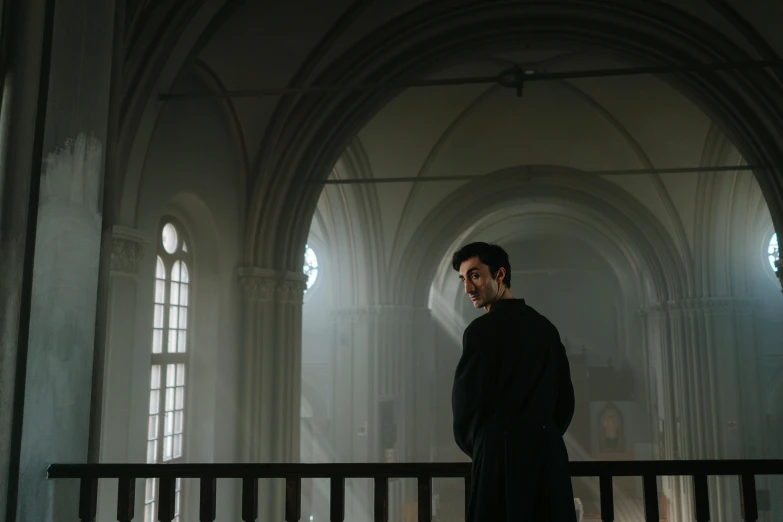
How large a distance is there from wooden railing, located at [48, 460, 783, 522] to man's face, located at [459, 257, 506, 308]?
0.71 m

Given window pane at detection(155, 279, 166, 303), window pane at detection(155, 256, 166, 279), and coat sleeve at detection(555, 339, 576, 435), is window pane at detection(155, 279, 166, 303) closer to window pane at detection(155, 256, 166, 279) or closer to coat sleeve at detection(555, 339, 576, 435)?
window pane at detection(155, 256, 166, 279)

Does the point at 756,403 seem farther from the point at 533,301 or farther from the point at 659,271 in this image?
the point at 533,301

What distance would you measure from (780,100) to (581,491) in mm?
17057

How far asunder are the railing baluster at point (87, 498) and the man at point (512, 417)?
1.72 m

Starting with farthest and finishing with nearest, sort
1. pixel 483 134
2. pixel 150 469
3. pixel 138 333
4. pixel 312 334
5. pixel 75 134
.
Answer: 1. pixel 312 334
2. pixel 483 134
3. pixel 138 333
4. pixel 75 134
5. pixel 150 469

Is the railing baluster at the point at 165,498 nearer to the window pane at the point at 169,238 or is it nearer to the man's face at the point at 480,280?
the man's face at the point at 480,280

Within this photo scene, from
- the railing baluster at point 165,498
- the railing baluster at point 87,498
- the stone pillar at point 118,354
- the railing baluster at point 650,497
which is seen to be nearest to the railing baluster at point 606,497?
the railing baluster at point 650,497

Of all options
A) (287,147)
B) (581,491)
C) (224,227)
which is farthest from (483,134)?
(581,491)

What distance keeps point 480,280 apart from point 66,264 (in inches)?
78.3

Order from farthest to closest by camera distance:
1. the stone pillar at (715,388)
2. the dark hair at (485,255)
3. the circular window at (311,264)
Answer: the circular window at (311,264) < the stone pillar at (715,388) < the dark hair at (485,255)

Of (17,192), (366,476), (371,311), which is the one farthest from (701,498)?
(371,311)

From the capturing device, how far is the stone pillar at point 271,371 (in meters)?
10.3

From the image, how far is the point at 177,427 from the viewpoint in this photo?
371 inches

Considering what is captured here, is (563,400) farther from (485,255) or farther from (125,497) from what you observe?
(125,497)
